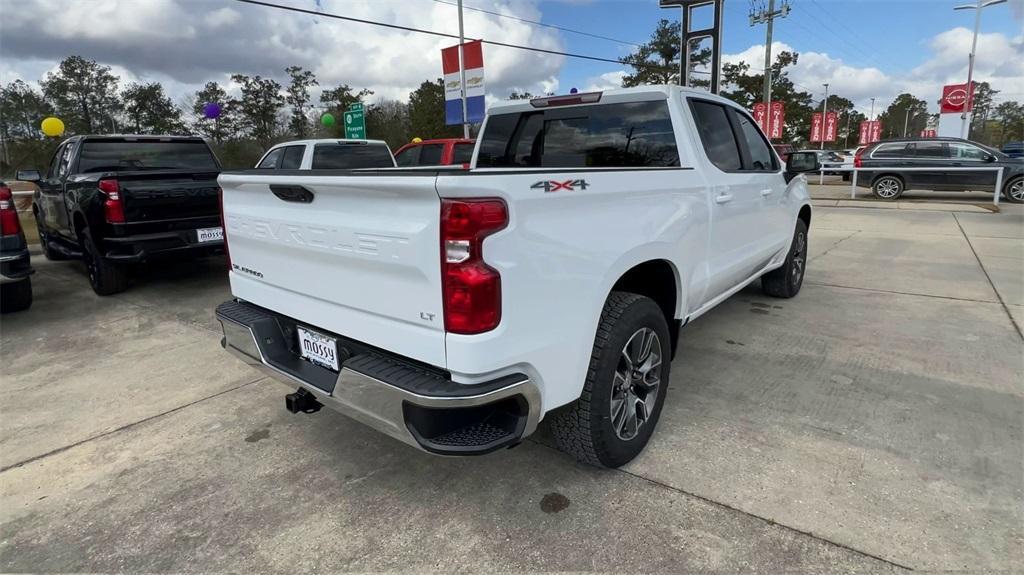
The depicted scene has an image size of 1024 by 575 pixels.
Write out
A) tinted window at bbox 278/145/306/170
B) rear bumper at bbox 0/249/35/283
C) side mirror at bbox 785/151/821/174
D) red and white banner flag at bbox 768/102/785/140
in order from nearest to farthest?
side mirror at bbox 785/151/821/174 → rear bumper at bbox 0/249/35/283 → tinted window at bbox 278/145/306/170 → red and white banner flag at bbox 768/102/785/140

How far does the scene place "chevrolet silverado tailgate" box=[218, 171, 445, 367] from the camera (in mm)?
1891

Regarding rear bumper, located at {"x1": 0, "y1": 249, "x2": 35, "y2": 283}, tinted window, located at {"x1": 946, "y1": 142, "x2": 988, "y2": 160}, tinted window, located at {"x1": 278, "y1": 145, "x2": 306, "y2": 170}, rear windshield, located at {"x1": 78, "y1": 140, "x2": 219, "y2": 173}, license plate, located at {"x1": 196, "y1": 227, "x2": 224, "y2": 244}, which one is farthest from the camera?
tinted window, located at {"x1": 946, "y1": 142, "x2": 988, "y2": 160}

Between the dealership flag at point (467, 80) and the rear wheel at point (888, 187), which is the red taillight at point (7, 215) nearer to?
the dealership flag at point (467, 80)

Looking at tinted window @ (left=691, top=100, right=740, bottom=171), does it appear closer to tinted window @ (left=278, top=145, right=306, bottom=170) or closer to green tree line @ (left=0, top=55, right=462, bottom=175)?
tinted window @ (left=278, top=145, right=306, bottom=170)

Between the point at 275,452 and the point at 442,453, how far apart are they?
1.42 meters

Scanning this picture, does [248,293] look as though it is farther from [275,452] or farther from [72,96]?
[72,96]

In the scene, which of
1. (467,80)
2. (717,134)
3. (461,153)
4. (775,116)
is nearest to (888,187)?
(467,80)

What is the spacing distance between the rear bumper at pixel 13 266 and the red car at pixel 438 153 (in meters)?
6.46

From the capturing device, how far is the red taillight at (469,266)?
70.6 inches

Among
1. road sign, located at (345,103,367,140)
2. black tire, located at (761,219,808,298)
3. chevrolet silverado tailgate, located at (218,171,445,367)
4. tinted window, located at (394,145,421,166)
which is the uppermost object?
road sign, located at (345,103,367,140)

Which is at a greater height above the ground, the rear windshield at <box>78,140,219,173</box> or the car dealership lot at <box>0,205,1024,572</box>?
the rear windshield at <box>78,140,219,173</box>

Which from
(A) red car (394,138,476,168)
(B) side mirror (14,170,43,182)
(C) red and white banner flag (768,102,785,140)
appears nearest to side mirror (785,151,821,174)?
(A) red car (394,138,476,168)

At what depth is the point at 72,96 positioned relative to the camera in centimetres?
4388

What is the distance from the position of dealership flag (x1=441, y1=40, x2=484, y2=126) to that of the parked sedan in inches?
443
